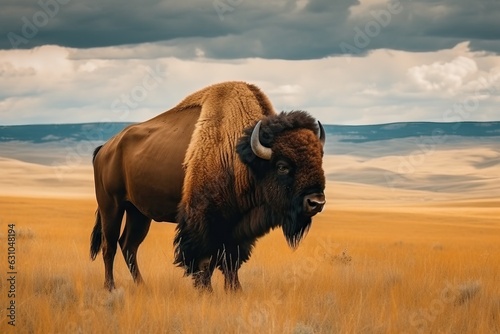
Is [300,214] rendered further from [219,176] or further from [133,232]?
[133,232]

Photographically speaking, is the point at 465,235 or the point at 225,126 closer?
the point at 225,126

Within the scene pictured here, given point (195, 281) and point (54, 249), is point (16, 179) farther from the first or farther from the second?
point (195, 281)

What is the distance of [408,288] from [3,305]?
5063 millimetres

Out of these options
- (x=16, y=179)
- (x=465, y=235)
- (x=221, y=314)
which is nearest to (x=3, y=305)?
(x=221, y=314)

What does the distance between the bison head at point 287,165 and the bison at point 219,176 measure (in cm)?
1

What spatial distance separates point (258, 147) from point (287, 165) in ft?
1.35

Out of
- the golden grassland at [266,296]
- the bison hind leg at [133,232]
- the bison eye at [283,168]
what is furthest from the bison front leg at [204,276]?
the bison hind leg at [133,232]

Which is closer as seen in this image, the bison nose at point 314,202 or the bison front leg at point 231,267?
the bison nose at point 314,202

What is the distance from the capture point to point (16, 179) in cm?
7919

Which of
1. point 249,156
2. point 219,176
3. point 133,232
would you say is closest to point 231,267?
point 219,176

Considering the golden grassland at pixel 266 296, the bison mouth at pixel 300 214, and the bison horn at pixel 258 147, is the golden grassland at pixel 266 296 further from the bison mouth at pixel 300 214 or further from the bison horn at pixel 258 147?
the bison horn at pixel 258 147

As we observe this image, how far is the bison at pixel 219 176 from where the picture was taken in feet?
30.0

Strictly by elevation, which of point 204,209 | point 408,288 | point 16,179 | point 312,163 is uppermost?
point 312,163

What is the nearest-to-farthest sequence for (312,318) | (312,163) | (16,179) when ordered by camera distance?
1. (312,318)
2. (312,163)
3. (16,179)
